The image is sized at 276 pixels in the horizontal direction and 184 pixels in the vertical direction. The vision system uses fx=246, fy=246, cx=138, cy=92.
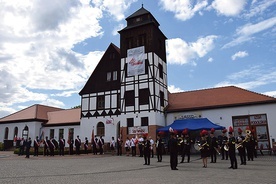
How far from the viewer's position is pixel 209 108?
24.9m

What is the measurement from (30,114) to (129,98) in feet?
58.5

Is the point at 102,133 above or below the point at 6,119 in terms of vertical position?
below

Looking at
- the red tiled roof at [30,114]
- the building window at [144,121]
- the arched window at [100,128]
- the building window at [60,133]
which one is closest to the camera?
the building window at [144,121]

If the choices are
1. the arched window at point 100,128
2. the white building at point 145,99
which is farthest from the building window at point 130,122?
the arched window at point 100,128

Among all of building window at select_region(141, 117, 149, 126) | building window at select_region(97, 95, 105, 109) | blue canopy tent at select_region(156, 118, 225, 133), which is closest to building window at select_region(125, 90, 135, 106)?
building window at select_region(141, 117, 149, 126)

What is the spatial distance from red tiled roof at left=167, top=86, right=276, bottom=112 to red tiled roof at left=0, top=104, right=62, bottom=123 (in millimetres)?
19699

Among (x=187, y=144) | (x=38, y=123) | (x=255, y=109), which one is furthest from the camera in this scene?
(x=38, y=123)

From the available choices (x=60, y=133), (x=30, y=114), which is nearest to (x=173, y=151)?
(x=60, y=133)

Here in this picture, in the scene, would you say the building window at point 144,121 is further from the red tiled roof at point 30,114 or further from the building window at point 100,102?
the red tiled roof at point 30,114

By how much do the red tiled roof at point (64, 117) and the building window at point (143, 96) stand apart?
10854 millimetres

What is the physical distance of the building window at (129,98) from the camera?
2714 cm

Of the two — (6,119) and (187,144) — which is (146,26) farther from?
(6,119)

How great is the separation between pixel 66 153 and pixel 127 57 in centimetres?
1234

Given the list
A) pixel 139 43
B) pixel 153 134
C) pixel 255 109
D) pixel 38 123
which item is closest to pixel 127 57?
pixel 139 43
